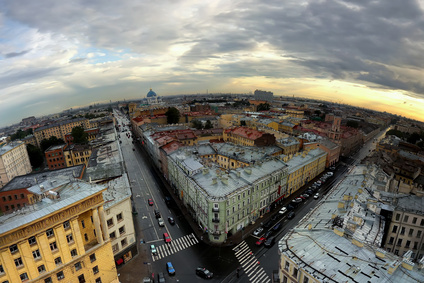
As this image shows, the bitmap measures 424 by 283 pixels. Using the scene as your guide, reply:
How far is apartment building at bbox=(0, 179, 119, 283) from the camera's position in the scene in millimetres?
29688

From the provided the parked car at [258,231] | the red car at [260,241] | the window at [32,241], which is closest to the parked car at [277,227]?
the parked car at [258,231]

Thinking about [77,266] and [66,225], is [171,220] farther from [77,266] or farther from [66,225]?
[66,225]

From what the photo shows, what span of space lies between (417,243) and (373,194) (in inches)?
445

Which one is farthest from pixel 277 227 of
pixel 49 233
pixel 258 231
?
pixel 49 233

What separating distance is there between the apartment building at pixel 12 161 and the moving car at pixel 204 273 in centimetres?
9716

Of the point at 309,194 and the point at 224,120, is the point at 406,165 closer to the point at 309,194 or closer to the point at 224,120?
the point at 309,194

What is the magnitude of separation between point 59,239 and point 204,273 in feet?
93.5

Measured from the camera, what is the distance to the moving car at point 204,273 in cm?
4564

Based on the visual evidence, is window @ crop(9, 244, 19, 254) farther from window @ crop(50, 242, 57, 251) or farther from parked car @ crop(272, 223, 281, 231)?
parked car @ crop(272, 223, 281, 231)

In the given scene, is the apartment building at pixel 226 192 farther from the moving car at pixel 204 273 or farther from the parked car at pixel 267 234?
the moving car at pixel 204 273

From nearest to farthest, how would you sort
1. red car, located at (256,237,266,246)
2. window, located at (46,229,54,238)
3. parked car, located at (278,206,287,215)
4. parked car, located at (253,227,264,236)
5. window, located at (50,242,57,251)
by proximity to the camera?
window, located at (46,229,54,238), window, located at (50,242,57,251), red car, located at (256,237,266,246), parked car, located at (253,227,264,236), parked car, located at (278,206,287,215)

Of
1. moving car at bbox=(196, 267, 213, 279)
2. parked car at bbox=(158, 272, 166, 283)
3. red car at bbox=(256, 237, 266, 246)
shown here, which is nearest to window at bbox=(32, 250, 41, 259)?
parked car at bbox=(158, 272, 166, 283)

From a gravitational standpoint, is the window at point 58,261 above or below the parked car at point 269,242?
above

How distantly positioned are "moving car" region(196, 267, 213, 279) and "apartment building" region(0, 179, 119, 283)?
16.9m
